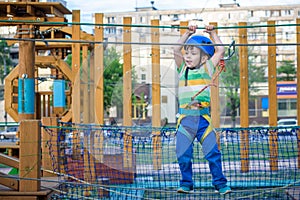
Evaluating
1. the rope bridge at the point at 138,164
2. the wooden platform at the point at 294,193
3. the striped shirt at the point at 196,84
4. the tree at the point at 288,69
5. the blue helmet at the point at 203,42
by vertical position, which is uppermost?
the tree at the point at 288,69

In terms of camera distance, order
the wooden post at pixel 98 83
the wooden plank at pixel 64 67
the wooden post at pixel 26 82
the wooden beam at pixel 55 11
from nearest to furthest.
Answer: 1. the wooden post at pixel 98 83
2. the wooden post at pixel 26 82
3. the wooden beam at pixel 55 11
4. the wooden plank at pixel 64 67

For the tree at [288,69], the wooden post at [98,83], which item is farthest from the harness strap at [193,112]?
the tree at [288,69]

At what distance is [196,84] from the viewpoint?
3.73m

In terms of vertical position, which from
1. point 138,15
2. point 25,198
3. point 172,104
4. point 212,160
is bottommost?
point 25,198

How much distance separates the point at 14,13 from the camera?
7.88 m

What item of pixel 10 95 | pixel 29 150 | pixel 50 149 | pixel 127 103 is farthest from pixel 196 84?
pixel 10 95

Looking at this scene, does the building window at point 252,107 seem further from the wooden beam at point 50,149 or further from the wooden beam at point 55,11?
the wooden beam at point 50,149

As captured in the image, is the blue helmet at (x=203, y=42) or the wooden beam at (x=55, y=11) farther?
the wooden beam at (x=55, y=11)

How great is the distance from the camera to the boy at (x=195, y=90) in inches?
147

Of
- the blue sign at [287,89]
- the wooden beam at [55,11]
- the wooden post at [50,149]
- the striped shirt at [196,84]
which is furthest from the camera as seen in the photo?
the blue sign at [287,89]

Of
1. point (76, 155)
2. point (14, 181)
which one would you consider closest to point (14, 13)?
point (76, 155)

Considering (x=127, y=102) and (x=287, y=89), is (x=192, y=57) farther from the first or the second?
(x=287, y=89)

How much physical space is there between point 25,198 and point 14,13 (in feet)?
13.3

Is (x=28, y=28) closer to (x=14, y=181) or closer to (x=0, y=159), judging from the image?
(x=0, y=159)
